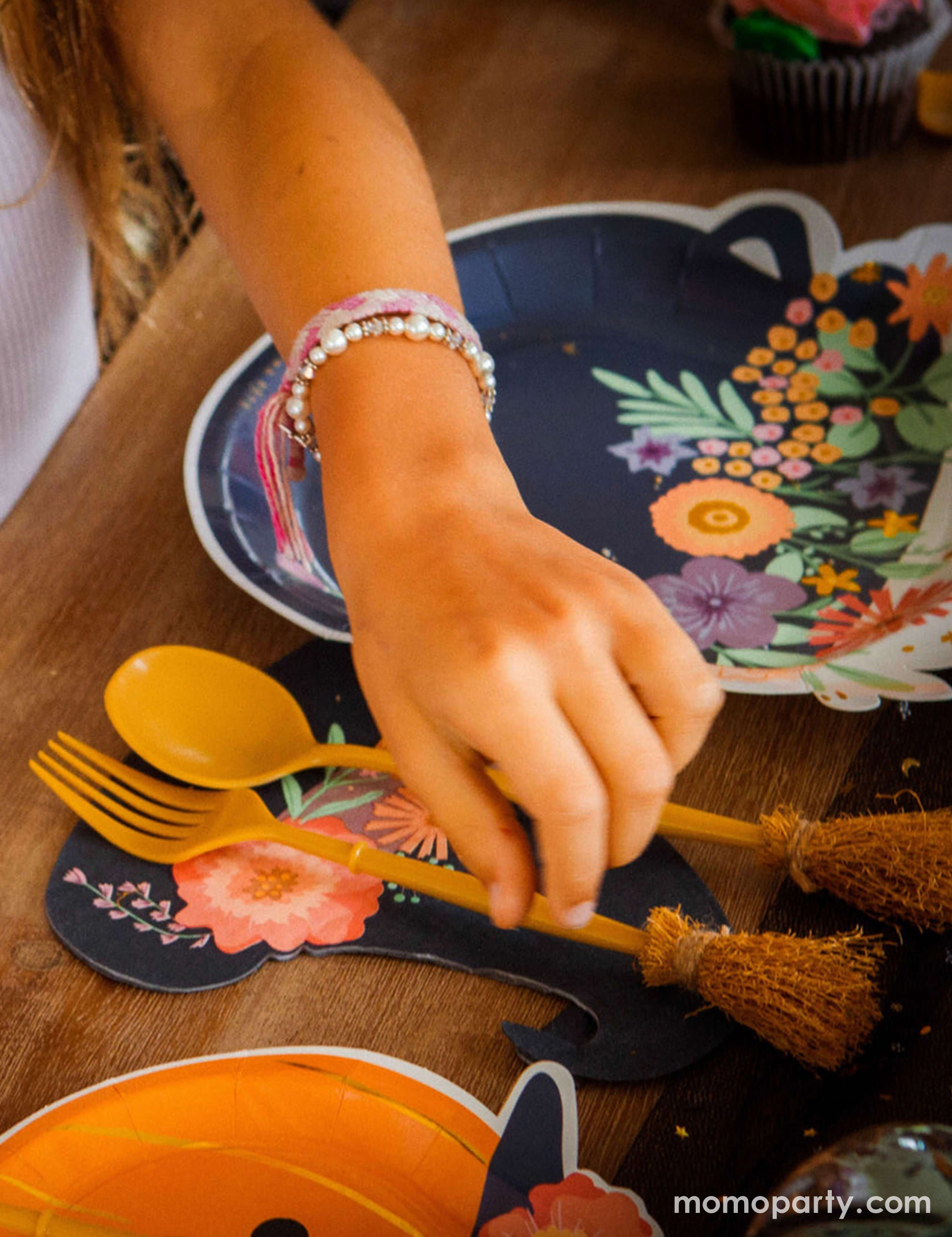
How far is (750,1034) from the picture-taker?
288 mm

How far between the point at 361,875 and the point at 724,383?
0.97 feet

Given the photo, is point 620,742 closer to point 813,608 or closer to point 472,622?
point 472,622

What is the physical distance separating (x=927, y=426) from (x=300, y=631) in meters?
0.28

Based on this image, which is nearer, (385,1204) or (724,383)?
(385,1204)

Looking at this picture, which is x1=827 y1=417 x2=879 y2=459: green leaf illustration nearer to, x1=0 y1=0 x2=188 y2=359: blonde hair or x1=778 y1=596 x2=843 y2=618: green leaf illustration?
x1=778 y1=596 x2=843 y2=618: green leaf illustration

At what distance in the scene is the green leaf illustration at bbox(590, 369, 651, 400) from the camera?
1.66ft

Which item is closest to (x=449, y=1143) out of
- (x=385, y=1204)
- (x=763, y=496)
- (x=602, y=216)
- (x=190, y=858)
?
(x=385, y=1204)

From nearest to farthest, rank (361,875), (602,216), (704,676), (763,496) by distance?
(704,676)
(361,875)
(763,496)
(602,216)

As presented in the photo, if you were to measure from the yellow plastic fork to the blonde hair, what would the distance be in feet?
0.92

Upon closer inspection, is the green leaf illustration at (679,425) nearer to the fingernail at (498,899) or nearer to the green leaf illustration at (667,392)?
the green leaf illustration at (667,392)

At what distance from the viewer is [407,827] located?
353 mm

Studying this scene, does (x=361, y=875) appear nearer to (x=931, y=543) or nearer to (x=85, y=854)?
(x=85, y=854)

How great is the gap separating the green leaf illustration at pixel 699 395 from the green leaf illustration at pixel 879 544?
92 mm

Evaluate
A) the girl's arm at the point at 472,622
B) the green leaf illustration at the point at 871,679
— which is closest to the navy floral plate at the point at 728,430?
the green leaf illustration at the point at 871,679
